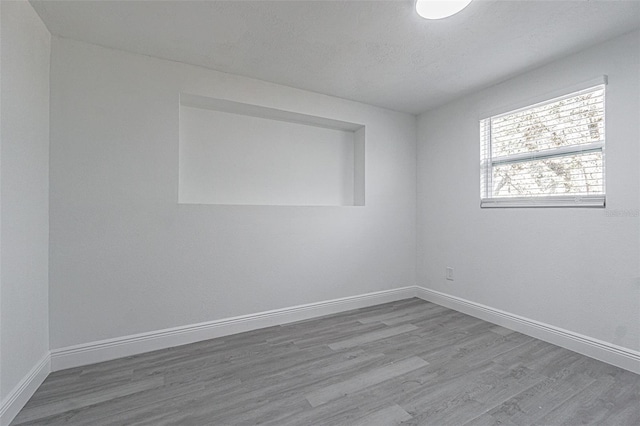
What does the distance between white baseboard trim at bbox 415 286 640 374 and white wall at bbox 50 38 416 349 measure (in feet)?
4.78

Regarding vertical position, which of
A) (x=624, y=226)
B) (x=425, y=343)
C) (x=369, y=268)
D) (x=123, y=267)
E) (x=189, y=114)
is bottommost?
(x=425, y=343)

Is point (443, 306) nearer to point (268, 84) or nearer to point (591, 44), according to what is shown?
point (591, 44)

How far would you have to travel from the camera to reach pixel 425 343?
2.44m

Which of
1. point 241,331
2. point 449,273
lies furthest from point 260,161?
point 449,273

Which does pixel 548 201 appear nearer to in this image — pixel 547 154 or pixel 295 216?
pixel 547 154

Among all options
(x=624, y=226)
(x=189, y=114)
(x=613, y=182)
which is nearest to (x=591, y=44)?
(x=613, y=182)

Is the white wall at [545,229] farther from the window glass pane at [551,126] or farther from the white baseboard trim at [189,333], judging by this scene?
the white baseboard trim at [189,333]

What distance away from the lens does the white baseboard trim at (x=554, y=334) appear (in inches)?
79.6

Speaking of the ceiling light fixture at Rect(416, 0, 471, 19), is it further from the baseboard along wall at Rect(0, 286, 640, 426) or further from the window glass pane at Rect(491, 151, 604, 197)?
the baseboard along wall at Rect(0, 286, 640, 426)

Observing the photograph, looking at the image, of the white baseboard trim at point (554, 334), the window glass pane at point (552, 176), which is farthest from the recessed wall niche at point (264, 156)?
the white baseboard trim at point (554, 334)

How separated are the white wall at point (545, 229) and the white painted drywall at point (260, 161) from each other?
117 cm

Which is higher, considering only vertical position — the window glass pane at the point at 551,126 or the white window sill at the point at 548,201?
the window glass pane at the point at 551,126

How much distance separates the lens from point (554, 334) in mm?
2396

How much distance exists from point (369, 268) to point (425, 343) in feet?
3.78
